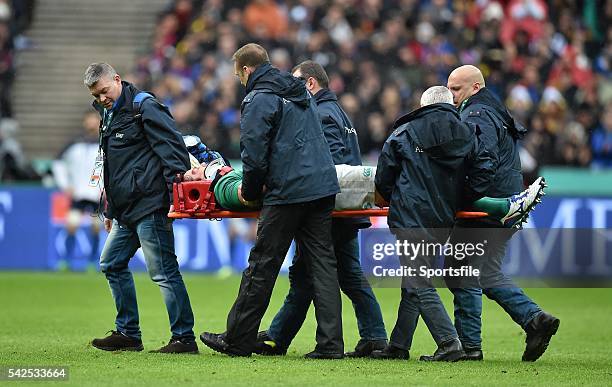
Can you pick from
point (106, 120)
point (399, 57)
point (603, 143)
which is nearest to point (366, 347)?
point (106, 120)

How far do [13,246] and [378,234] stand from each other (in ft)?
31.5

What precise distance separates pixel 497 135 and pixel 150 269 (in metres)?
3.04

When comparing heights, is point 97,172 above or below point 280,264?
above

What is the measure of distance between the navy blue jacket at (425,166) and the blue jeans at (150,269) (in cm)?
182

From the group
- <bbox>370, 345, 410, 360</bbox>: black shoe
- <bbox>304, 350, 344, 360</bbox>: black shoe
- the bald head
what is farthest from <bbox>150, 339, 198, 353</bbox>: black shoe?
the bald head

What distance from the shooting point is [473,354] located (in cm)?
1057

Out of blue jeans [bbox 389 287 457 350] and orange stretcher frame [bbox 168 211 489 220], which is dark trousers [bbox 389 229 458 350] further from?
orange stretcher frame [bbox 168 211 489 220]

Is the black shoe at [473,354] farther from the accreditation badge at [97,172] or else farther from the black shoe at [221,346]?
the accreditation badge at [97,172]

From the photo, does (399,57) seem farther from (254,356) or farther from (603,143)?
(254,356)

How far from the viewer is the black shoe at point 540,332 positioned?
10258mm

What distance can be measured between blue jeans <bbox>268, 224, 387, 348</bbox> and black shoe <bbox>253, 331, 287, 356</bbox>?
0.11ft

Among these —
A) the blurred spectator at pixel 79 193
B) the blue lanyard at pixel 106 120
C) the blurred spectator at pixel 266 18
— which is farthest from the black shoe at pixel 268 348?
the blurred spectator at pixel 266 18

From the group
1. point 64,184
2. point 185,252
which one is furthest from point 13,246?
point 185,252

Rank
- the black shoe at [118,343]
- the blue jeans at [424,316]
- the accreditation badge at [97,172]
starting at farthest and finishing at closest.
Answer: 1. the accreditation badge at [97,172]
2. the black shoe at [118,343]
3. the blue jeans at [424,316]
